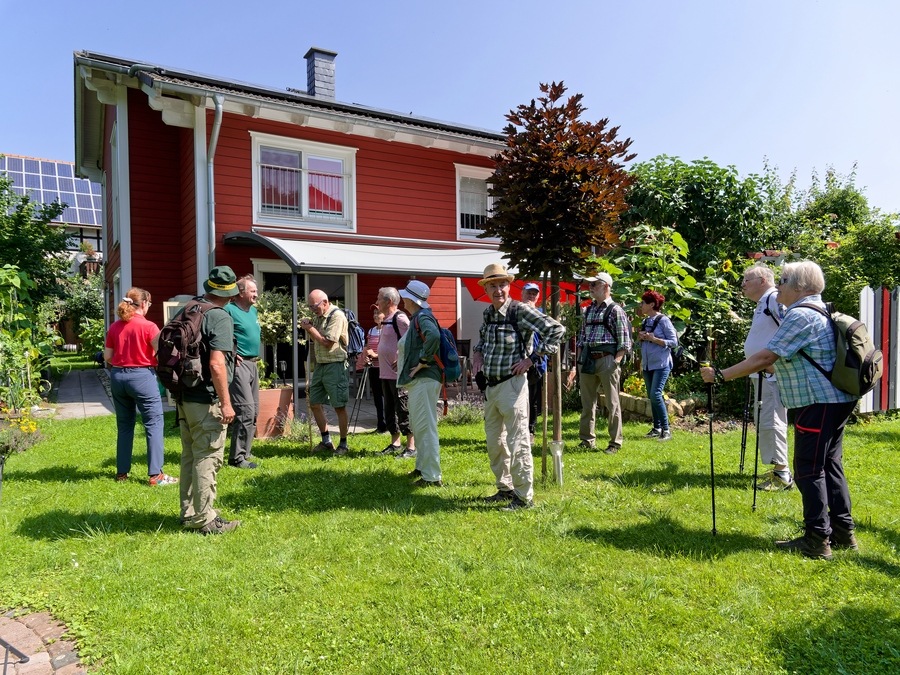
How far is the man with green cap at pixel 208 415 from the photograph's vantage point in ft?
13.1

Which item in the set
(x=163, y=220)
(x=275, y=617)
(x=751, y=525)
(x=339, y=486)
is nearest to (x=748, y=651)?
(x=751, y=525)

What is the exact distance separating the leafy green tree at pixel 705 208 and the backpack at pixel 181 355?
7.96 metres

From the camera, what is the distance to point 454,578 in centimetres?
327

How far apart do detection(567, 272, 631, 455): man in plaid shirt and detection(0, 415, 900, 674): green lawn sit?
1040mm

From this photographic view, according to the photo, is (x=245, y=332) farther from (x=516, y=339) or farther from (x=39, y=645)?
(x=39, y=645)

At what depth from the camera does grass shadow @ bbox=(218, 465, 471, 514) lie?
4539mm

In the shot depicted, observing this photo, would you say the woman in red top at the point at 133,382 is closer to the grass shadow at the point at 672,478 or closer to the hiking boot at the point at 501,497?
the hiking boot at the point at 501,497

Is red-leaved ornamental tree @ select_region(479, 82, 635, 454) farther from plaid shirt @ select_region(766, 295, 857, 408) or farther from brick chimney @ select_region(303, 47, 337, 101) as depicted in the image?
brick chimney @ select_region(303, 47, 337, 101)

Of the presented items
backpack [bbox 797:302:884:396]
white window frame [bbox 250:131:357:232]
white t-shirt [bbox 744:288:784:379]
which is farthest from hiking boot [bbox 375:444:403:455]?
white window frame [bbox 250:131:357:232]

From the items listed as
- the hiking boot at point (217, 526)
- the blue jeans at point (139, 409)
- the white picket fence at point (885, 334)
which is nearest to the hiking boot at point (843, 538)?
the hiking boot at point (217, 526)

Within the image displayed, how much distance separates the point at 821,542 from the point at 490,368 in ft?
7.62

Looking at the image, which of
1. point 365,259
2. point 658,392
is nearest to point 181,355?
point 658,392

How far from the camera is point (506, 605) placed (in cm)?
299

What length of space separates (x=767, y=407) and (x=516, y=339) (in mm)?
2214
